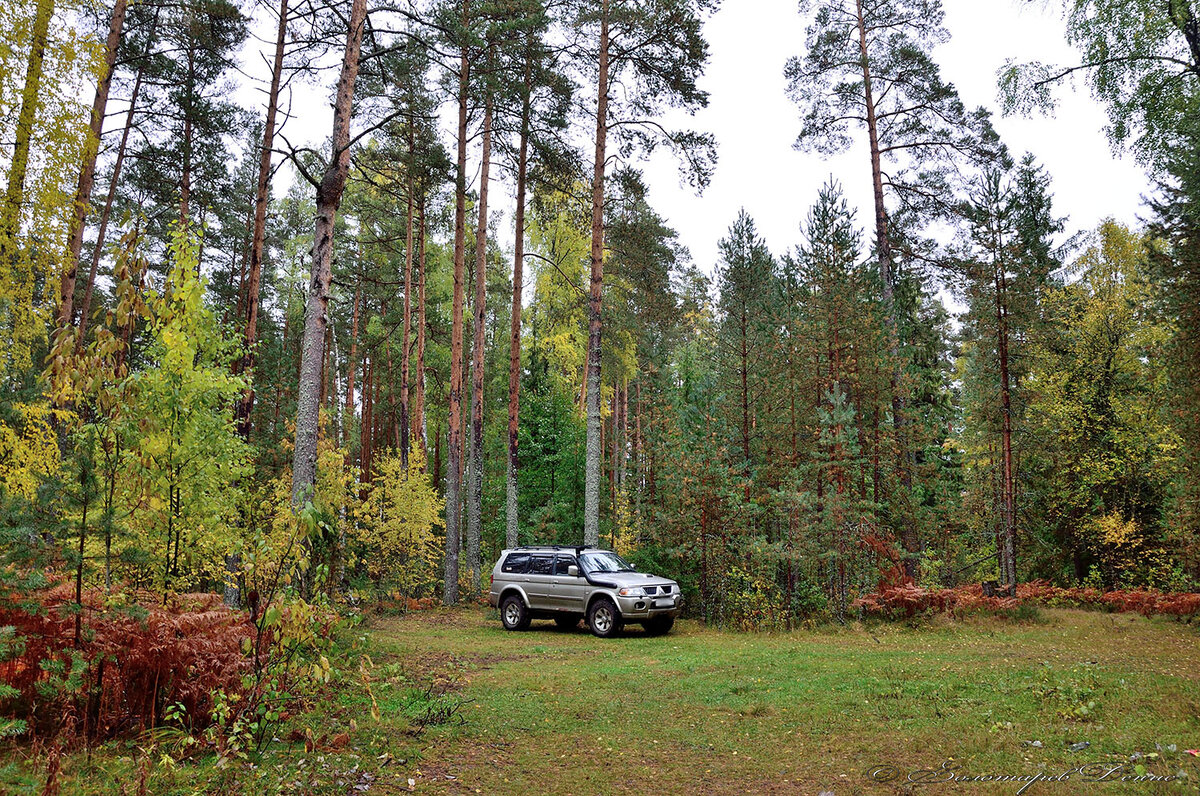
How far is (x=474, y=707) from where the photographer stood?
7.24m

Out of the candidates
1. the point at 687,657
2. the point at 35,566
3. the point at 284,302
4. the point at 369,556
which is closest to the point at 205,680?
the point at 35,566

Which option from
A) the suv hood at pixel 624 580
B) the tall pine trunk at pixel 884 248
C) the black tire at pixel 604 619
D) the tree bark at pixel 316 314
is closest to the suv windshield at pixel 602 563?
the suv hood at pixel 624 580

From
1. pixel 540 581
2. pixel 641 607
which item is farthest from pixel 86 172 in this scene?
pixel 641 607

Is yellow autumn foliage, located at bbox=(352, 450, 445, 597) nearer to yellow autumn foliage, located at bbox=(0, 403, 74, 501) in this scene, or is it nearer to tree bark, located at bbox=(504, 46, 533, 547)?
tree bark, located at bbox=(504, 46, 533, 547)

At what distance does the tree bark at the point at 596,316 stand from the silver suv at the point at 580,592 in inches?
68.7

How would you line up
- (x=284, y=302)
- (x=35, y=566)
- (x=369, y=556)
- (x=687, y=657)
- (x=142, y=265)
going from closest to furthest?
(x=35, y=566) < (x=142, y=265) < (x=687, y=657) < (x=369, y=556) < (x=284, y=302)

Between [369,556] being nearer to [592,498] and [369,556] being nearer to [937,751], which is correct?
[592,498]

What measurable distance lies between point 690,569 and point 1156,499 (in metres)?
15.9

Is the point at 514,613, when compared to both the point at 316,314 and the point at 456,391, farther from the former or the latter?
the point at 316,314

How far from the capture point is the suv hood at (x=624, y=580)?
535 inches

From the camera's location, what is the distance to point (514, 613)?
15.0 metres

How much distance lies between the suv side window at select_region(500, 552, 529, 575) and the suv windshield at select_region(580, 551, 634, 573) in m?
1.54

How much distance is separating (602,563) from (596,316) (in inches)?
242

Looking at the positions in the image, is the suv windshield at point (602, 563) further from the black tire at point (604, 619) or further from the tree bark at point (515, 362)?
the tree bark at point (515, 362)
